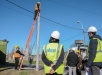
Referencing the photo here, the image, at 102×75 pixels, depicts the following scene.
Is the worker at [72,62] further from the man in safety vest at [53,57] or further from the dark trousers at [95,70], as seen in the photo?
the man in safety vest at [53,57]

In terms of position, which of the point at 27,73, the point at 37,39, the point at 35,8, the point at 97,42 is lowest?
the point at 27,73

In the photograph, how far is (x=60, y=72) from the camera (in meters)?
6.30

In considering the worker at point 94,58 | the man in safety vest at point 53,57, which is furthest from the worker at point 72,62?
the man in safety vest at point 53,57

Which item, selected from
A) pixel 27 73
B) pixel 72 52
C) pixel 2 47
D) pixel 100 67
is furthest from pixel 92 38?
pixel 2 47

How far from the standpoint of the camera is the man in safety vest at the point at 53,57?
6301 millimetres

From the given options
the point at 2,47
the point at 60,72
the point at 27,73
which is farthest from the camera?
the point at 2,47

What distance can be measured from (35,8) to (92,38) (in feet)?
42.1

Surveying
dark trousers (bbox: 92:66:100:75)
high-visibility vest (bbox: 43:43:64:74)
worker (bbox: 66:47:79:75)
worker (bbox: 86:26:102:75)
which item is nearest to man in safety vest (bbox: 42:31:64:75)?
high-visibility vest (bbox: 43:43:64:74)

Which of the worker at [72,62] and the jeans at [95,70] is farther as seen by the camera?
the worker at [72,62]

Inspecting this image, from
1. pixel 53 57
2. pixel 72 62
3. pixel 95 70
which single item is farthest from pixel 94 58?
pixel 72 62

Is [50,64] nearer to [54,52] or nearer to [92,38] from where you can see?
[54,52]

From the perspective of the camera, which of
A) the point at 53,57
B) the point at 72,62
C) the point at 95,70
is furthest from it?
the point at 72,62

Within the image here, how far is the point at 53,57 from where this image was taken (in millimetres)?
6410

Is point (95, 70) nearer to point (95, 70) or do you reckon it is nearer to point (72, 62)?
point (95, 70)
